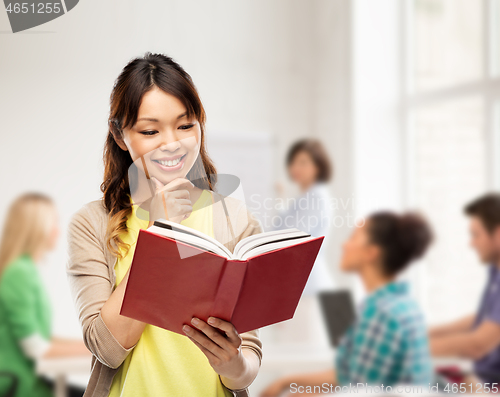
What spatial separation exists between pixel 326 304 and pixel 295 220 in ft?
2.62

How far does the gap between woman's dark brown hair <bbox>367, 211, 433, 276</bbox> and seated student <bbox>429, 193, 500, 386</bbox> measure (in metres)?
0.26

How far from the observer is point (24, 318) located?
2291mm

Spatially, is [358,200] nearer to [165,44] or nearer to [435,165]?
[435,165]

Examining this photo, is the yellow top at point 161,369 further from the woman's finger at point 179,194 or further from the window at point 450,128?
the window at point 450,128

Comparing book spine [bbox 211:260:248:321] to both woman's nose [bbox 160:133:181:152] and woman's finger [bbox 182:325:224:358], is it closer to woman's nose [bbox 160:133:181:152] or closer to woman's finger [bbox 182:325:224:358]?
woman's finger [bbox 182:325:224:358]

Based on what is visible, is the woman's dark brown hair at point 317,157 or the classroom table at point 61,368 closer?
the classroom table at point 61,368

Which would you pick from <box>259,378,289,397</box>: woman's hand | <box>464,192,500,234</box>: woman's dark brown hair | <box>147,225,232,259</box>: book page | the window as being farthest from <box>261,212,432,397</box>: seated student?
<box>147,225,232,259</box>: book page

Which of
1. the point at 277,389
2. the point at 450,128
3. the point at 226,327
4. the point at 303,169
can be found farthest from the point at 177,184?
the point at 450,128

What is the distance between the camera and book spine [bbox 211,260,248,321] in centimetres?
67

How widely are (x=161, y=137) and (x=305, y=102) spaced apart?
110 inches

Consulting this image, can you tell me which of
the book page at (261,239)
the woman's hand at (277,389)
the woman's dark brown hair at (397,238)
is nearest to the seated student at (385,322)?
the woman's dark brown hair at (397,238)

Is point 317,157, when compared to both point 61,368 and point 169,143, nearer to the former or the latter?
point 61,368

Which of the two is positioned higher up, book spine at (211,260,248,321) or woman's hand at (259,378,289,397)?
book spine at (211,260,248,321)

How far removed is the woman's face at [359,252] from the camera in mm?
2252
